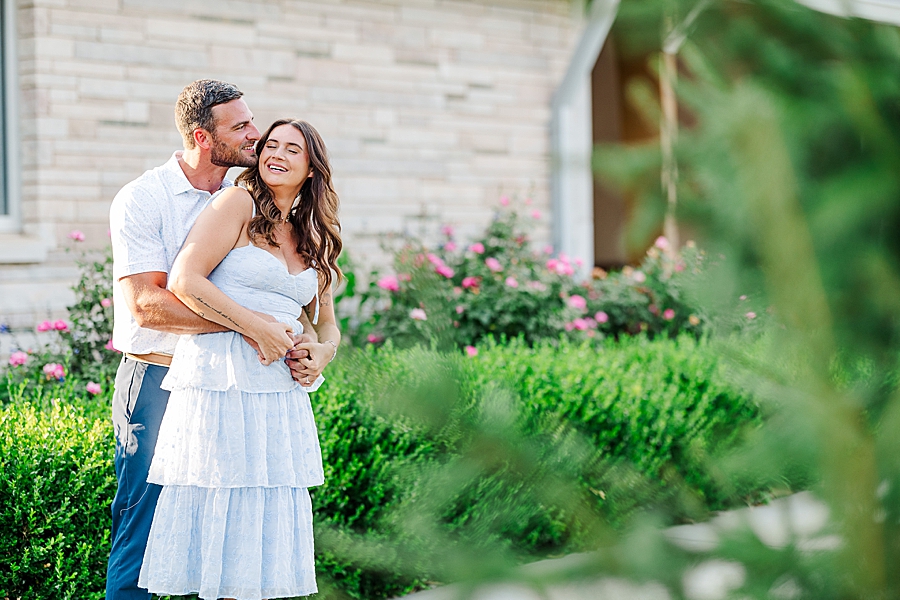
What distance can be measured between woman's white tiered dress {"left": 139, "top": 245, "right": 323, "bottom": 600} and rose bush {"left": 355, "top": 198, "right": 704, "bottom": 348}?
2.26m

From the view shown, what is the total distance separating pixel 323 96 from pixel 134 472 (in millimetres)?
3641

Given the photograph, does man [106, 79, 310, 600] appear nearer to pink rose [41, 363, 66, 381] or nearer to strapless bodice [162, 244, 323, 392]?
strapless bodice [162, 244, 323, 392]

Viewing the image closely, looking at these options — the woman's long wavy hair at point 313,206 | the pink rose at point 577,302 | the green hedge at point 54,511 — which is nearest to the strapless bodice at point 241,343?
the woman's long wavy hair at point 313,206

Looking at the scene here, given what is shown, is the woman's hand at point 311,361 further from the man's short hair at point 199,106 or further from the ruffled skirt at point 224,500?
the man's short hair at point 199,106

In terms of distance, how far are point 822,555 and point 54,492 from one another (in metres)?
2.87

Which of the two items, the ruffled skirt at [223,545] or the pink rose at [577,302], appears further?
the pink rose at [577,302]

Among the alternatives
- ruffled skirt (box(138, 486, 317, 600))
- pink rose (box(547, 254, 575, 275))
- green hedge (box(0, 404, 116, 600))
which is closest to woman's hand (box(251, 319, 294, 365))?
ruffled skirt (box(138, 486, 317, 600))

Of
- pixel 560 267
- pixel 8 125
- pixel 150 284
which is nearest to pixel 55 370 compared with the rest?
pixel 8 125

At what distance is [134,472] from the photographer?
8.80 feet

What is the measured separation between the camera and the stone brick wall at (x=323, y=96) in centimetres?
491

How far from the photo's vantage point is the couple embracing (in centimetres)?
257

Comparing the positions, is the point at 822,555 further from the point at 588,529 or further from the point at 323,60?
Result: the point at 323,60

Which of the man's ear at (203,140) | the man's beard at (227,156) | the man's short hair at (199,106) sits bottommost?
the man's beard at (227,156)

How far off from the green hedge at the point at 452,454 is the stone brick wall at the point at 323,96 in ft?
4.03
